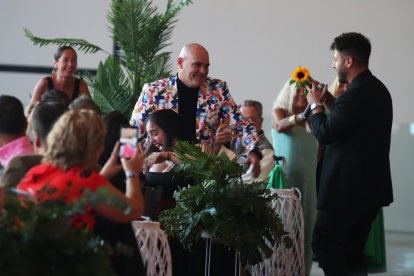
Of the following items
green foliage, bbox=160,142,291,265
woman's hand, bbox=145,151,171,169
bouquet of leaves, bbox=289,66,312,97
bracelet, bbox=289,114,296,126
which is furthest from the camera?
bracelet, bbox=289,114,296,126

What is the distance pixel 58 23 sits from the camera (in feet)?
34.8

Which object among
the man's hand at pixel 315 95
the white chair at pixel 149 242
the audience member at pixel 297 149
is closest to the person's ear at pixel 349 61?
the man's hand at pixel 315 95

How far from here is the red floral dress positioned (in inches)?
125

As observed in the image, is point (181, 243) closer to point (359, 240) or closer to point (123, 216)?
point (359, 240)

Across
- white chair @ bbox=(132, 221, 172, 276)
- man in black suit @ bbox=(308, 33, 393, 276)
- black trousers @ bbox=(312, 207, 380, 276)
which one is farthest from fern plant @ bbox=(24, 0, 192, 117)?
white chair @ bbox=(132, 221, 172, 276)

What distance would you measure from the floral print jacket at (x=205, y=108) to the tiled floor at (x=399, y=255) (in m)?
2.24

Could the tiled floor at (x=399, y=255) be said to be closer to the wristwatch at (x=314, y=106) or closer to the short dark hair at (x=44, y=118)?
the wristwatch at (x=314, y=106)

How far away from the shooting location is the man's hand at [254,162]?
547cm

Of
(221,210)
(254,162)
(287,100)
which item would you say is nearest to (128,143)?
(221,210)

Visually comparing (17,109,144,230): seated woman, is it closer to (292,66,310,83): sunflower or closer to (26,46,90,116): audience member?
(292,66,310,83): sunflower

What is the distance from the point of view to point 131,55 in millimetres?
8219

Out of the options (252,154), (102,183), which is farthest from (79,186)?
(252,154)

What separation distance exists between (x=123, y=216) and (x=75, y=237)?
40 cm

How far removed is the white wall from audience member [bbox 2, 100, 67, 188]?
679 cm
